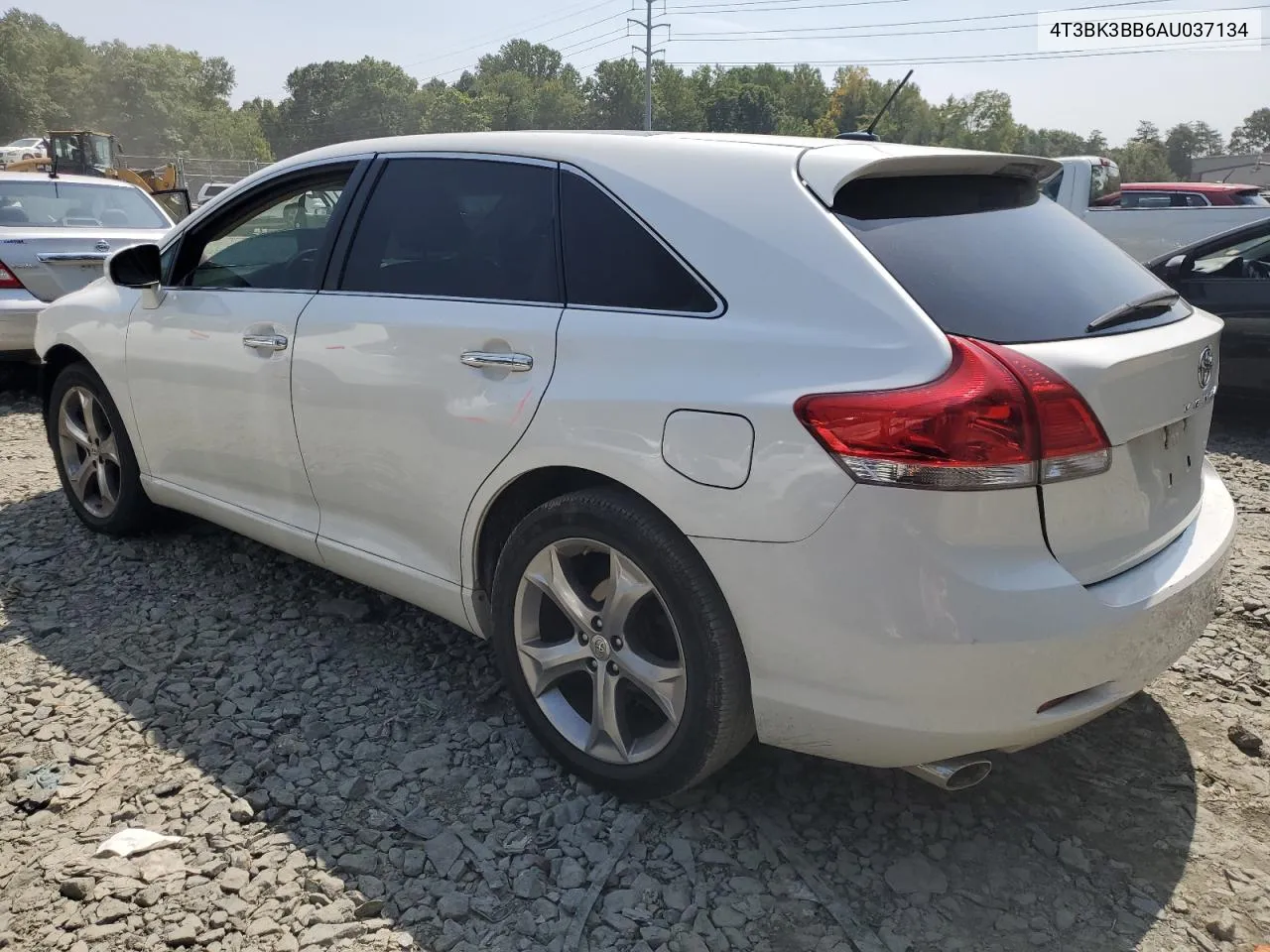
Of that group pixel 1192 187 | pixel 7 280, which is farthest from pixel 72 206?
pixel 1192 187

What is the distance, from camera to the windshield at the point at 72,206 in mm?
7586

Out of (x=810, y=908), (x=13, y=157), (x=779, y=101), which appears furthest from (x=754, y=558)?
(x=779, y=101)

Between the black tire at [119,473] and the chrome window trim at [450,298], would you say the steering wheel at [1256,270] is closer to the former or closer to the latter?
the chrome window trim at [450,298]

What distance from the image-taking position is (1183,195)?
16.8 meters

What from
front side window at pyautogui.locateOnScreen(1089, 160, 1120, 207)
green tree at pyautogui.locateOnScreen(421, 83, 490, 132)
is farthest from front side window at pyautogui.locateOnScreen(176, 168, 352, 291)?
green tree at pyautogui.locateOnScreen(421, 83, 490, 132)

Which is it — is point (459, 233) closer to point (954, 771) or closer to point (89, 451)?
point (954, 771)

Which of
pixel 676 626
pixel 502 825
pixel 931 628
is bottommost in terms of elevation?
pixel 502 825

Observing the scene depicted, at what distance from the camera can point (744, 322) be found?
7.22 ft

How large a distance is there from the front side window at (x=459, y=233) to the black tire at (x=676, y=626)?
0.59 meters

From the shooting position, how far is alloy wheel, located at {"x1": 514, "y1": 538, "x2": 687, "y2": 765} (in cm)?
241

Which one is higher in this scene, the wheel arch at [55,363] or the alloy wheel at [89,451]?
the wheel arch at [55,363]

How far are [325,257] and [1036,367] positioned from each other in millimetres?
2224

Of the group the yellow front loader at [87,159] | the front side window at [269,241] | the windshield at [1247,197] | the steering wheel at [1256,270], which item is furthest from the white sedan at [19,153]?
the steering wheel at [1256,270]

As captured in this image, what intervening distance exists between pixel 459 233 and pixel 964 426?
1.62 m
